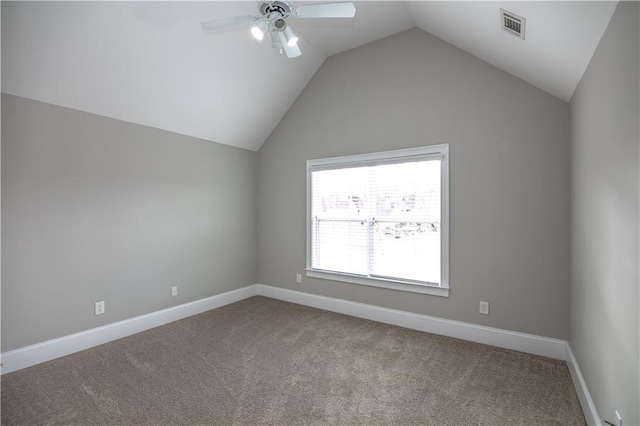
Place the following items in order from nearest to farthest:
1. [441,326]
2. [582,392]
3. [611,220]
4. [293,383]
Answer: [611,220] → [582,392] → [293,383] → [441,326]

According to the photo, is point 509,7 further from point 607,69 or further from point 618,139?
point 618,139

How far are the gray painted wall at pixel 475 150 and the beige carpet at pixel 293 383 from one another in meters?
0.52

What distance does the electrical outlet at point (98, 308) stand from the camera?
124 inches

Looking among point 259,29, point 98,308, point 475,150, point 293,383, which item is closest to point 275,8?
point 259,29

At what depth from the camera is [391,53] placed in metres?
3.71

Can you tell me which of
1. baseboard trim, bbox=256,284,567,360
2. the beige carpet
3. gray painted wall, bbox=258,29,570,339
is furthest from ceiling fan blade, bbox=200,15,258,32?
baseboard trim, bbox=256,284,567,360

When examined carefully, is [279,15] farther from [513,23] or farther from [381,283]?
[381,283]

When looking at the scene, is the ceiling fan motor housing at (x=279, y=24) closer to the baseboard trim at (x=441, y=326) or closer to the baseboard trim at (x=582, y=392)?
the baseboard trim at (x=441, y=326)

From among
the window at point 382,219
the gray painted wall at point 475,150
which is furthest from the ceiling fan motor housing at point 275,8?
the window at point 382,219

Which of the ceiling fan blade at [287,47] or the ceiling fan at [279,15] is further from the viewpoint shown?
the ceiling fan blade at [287,47]

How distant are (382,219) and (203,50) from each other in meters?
2.73

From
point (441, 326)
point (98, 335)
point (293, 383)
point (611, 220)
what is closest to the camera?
point (611, 220)

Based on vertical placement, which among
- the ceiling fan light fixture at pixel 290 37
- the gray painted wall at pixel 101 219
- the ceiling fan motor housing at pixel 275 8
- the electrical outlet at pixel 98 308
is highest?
the ceiling fan motor housing at pixel 275 8

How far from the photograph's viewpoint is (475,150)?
318cm
